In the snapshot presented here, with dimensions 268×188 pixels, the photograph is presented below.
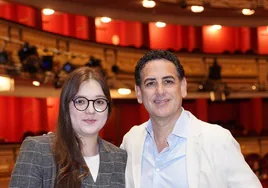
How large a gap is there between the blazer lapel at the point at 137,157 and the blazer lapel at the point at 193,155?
1.02ft

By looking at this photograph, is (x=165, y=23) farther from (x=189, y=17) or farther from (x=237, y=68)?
(x=237, y=68)

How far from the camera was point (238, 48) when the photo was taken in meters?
23.2

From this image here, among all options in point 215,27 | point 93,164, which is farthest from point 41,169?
point 215,27

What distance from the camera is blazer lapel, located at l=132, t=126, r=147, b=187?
300cm

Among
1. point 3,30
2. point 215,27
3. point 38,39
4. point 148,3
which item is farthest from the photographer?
point 215,27

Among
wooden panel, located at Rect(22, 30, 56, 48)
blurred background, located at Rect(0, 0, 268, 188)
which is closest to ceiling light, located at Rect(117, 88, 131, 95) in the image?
blurred background, located at Rect(0, 0, 268, 188)

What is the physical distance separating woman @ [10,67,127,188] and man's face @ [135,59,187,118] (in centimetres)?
29

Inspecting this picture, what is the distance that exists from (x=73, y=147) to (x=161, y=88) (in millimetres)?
620

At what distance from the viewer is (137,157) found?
310 cm

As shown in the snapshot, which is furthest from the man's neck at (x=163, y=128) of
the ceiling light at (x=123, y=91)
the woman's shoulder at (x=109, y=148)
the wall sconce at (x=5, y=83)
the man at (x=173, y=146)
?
the ceiling light at (x=123, y=91)

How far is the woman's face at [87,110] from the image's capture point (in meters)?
2.79

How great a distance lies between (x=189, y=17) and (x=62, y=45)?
6.92 m

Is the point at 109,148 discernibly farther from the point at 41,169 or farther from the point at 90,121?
the point at 41,169

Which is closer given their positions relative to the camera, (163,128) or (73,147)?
(73,147)
